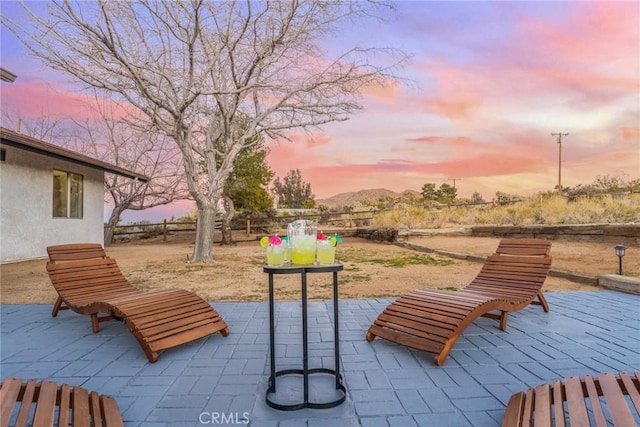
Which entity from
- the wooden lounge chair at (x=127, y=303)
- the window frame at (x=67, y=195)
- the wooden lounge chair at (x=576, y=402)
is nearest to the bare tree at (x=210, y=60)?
the window frame at (x=67, y=195)

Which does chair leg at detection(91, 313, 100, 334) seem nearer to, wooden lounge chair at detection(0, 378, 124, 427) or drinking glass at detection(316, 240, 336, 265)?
wooden lounge chair at detection(0, 378, 124, 427)

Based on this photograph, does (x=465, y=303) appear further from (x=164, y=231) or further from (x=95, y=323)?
(x=164, y=231)

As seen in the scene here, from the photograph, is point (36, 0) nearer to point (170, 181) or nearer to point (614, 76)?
point (170, 181)

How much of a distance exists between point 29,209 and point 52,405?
33.2 feet

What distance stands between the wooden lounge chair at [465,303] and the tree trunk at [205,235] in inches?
290

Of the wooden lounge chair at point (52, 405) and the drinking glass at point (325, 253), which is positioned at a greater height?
the drinking glass at point (325, 253)

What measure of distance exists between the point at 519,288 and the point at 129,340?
394 cm

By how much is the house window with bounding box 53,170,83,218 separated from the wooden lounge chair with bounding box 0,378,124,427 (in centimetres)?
1060

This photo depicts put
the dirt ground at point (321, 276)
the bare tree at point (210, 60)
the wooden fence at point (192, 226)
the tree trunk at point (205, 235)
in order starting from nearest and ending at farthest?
1. the dirt ground at point (321, 276)
2. the bare tree at point (210, 60)
3. the tree trunk at point (205, 235)
4. the wooden fence at point (192, 226)

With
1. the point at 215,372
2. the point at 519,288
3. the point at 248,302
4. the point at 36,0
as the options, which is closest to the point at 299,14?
the point at 36,0

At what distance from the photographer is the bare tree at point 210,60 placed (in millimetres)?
7586

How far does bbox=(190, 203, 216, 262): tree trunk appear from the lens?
976cm

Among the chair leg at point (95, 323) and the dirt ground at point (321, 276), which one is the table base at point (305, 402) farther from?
the dirt ground at point (321, 276)

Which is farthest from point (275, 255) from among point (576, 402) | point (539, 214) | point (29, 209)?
point (539, 214)
